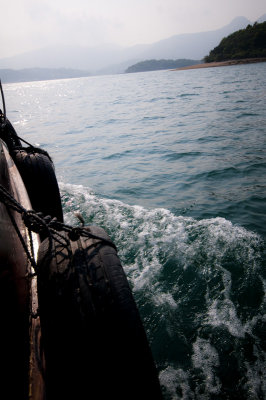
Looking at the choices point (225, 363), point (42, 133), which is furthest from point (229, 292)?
point (42, 133)

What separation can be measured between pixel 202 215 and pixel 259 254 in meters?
1.29

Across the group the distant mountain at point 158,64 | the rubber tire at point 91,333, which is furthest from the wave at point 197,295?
the distant mountain at point 158,64

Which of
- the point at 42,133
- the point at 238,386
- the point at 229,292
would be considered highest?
the point at 42,133

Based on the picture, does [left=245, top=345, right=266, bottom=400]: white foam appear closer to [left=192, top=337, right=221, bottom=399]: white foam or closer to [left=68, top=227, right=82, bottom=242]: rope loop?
[left=192, top=337, right=221, bottom=399]: white foam

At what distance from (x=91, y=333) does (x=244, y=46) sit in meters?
91.3

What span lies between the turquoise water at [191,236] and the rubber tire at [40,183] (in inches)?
37.3

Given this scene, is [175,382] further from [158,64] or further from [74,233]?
[158,64]

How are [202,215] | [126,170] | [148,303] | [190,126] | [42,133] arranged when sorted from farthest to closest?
[42,133] < [190,126] < [126,170] < [202,215] < [148,303]

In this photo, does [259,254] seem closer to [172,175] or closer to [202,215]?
[202,215]

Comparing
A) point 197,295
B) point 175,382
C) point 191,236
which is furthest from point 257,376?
point 191,236

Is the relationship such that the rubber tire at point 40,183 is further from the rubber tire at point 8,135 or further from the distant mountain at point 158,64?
the distant mountain at point 158,64

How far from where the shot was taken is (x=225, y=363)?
6.64 ft

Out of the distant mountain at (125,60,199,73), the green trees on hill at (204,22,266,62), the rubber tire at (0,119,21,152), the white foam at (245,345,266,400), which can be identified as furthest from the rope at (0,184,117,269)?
the distant mountain at (125,60,199,73)

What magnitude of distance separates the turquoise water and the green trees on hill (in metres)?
73.4
